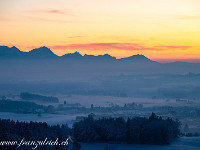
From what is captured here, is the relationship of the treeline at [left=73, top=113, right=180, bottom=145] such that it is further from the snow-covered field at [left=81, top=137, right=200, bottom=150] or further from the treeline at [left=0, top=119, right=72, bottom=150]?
the treeline at [left=0, top=119, right=72, bottom=150]

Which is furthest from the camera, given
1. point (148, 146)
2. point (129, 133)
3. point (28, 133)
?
point (129, 133)

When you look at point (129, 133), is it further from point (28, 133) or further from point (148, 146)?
point (28, 133)

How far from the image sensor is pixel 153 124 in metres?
48.5

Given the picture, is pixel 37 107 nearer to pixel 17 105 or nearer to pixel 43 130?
pixel 17 105

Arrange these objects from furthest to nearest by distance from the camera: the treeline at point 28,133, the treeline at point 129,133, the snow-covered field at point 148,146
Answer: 1. the treeline at point 129,133
2. the snow-covered field at point 148,146
3. the treeline at point 28,133

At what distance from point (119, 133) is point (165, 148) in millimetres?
5352

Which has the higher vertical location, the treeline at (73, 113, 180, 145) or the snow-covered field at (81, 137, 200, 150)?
the treeline at (73, 113, 180, 145)

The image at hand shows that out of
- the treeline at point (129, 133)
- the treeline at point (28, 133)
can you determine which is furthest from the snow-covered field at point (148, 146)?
the treeline at point (28, 133)

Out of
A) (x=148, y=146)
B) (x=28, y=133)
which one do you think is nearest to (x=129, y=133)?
(x=148, y=146)

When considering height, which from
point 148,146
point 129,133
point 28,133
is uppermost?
point 28,133

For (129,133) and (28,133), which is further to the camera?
(129,133)

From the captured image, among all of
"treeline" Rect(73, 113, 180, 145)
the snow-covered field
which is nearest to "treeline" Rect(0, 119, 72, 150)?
the snow-covered field

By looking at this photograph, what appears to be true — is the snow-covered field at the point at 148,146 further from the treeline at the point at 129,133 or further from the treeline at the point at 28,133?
the treeline at the point at 28,133

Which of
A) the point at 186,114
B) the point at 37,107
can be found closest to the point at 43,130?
the point at 186,114
